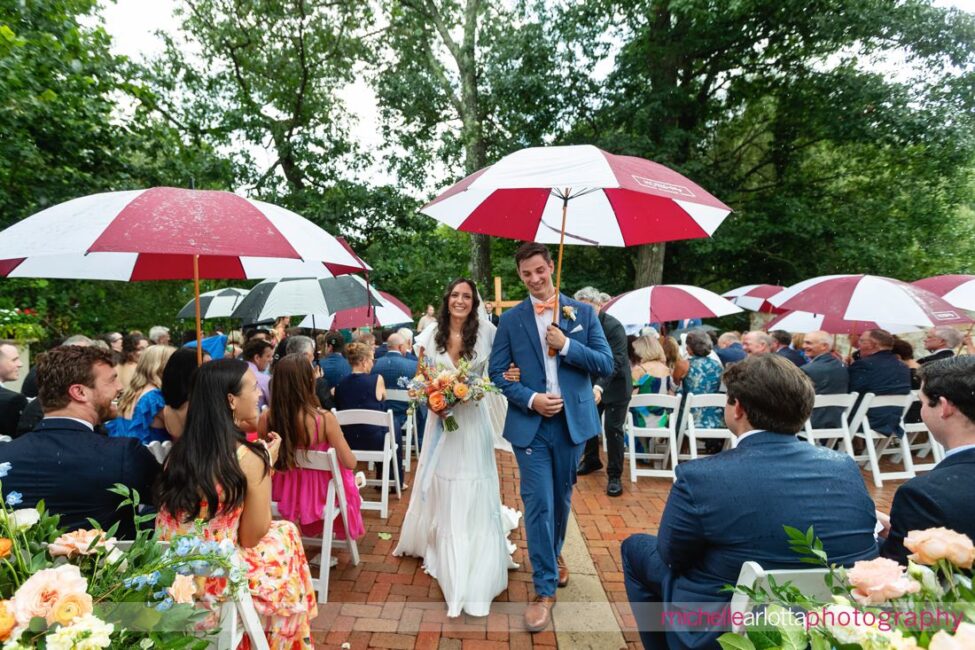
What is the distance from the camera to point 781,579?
1.68 m

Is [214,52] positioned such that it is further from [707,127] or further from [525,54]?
[707,127]

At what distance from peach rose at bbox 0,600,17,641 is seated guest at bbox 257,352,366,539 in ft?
7.82

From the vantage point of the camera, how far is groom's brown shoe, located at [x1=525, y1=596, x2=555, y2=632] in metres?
2.92

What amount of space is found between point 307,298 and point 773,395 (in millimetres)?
4326

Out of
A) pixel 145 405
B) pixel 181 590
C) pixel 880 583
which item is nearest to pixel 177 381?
pixel 145 405

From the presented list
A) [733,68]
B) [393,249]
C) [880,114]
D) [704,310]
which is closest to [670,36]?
[733,68]

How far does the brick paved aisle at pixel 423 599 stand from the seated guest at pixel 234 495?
630 mm

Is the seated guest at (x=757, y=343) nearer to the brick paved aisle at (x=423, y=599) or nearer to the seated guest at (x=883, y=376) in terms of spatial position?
the seated guest at (x=883, y=376)

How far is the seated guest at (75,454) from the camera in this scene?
2.02m

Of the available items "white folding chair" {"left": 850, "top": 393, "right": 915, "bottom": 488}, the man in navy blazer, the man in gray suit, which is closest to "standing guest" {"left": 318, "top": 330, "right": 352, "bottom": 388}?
the man in navy blazer

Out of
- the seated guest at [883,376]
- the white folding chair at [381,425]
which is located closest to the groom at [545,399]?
the white folding chair at [381,425]

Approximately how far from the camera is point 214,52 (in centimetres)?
1452

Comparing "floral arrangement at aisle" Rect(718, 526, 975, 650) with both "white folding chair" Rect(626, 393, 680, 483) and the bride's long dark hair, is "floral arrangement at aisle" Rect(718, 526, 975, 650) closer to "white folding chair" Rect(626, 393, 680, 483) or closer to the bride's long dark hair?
the bride's long dark hair

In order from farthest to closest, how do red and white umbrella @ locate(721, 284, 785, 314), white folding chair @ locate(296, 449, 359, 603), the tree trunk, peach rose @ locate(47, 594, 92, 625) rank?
1. the tree trunk
2. red and white umbrella @ locate(721, 284, 785, 314)
3. white folding chair @ locate(296, 449, 359, 603)
4. peach rose @ locate(47, 594, 92, 625)
